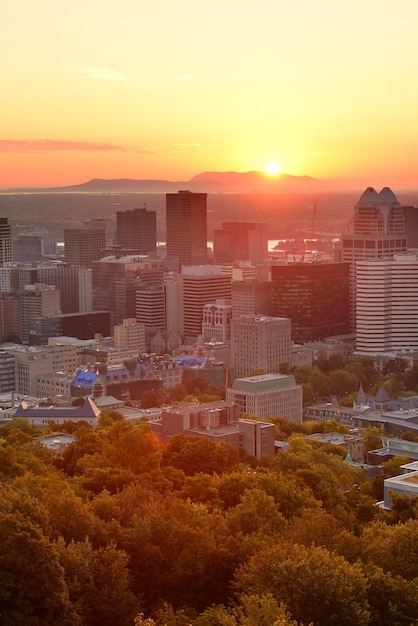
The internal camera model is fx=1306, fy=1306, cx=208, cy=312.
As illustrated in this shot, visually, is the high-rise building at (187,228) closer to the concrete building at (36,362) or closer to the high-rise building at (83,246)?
the high-rise building at (83,246)

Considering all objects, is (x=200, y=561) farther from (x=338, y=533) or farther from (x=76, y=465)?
(x=76, y=465)

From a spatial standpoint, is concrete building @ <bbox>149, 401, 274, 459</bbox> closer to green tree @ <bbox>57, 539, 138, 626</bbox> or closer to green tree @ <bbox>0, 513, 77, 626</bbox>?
green tree @ <bbox>57, 539, 138, 626</bbox>

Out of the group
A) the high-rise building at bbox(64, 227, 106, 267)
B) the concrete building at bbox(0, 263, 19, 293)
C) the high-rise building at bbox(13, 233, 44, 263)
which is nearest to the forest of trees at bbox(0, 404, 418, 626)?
the concrete building at bbox(0, 263, 19, 293)

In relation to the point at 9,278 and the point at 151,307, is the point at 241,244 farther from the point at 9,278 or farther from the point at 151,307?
the point at 151,307

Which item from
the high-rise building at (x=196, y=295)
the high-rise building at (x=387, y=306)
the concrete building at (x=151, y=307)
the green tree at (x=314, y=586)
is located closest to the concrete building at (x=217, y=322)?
the high-rise building at (x=196, y=295)

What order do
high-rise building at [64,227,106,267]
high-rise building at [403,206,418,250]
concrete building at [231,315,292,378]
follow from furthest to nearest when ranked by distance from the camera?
high-rise building at [64,227,106,267] → high-rise building at [403,206,418,250] → concrete building at [231,315,292,378]

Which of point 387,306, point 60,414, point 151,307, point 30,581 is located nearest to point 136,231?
point 151,307
